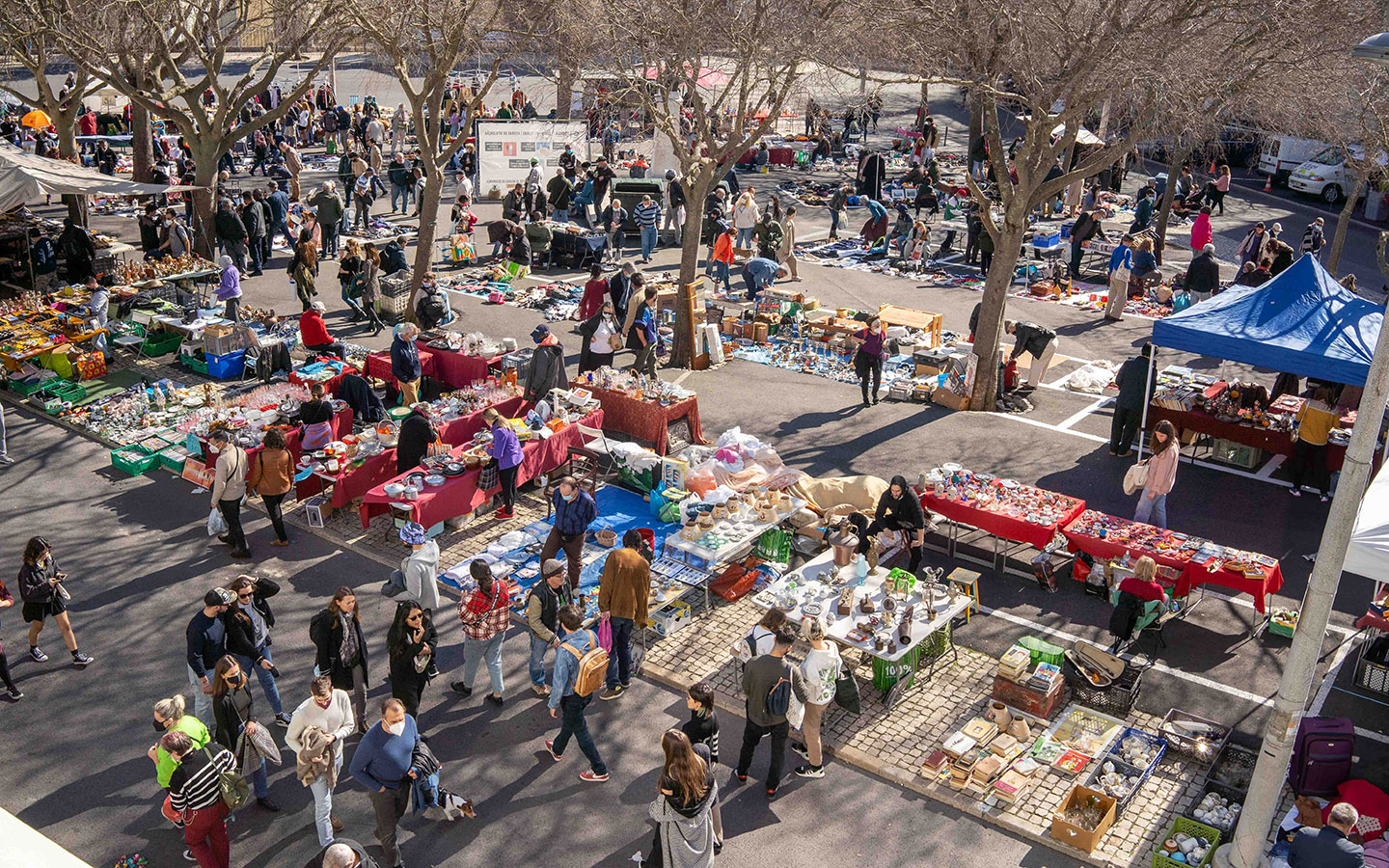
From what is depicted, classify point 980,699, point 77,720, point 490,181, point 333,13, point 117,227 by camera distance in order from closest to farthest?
point 77,720, point 980,699, point 333,13, point 117,227, point 490,181

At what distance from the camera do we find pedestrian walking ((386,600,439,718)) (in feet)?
29.2

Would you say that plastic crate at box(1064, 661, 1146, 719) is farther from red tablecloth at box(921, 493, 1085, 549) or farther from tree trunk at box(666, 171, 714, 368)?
tree trunk at box(666, 171, 714, 368)

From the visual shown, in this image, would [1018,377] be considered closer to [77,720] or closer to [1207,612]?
[1207,612]

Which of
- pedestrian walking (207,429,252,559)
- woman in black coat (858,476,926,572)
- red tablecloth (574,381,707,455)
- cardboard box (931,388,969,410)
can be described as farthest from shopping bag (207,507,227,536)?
cardboard box (931,388,969,410)

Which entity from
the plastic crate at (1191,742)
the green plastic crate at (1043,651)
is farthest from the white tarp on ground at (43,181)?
the plastic crate at (1191,742)

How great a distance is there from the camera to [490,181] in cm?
3039

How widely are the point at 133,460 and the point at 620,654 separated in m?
7.77

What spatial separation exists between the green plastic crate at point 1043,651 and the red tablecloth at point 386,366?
31.2 feet

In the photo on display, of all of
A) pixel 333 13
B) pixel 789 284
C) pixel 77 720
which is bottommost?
pixel 77 720

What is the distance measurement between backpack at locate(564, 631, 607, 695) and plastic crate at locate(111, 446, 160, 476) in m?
8.11

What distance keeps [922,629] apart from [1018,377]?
8.63 m

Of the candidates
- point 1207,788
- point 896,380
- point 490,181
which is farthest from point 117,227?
point 1207,788

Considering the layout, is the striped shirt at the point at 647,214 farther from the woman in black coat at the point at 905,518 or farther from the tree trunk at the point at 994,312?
the woman in black coat at the point at 905,518

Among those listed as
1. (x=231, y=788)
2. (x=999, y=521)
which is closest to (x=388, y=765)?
(x=231, y=788)
